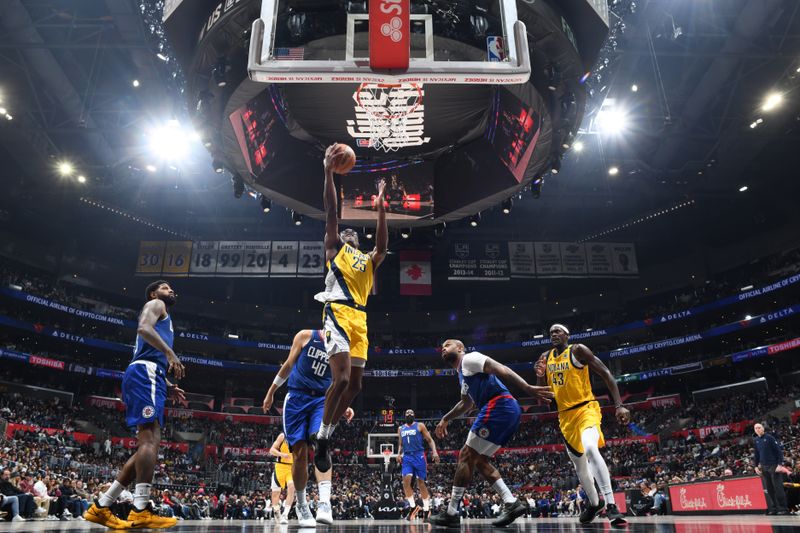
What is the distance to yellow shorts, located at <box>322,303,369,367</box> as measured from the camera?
4.92 m

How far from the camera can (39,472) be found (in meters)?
16.6

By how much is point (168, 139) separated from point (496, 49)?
18346mm

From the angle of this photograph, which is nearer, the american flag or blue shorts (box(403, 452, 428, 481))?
the american flag

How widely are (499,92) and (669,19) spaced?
7.87 metres

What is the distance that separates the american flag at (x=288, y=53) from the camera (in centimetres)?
749

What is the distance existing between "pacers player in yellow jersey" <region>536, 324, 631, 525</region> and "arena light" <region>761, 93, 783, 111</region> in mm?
19473

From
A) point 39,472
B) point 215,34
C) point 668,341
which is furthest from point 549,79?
point 668,341

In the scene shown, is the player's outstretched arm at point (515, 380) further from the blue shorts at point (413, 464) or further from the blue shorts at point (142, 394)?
the blue shorts at point (413, 464)

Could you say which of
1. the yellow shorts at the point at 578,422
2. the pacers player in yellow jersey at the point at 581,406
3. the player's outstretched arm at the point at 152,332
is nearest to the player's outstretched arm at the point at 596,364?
the pacers player in yellow jersey at the point at 581,406

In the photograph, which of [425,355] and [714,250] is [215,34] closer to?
[425,355]

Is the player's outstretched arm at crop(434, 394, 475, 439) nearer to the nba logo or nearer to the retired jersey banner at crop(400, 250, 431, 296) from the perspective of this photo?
the nba logo

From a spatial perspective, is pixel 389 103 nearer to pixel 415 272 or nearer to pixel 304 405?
pixel 304 405

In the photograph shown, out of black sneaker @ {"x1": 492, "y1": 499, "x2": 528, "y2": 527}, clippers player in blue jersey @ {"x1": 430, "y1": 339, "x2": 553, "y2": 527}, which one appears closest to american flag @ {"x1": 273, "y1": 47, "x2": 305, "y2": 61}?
clippers player in blue jersey @ {"x1": 430, "y1": 339, "x2": 553, "y2": 527}

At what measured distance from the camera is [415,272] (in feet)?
95.1
